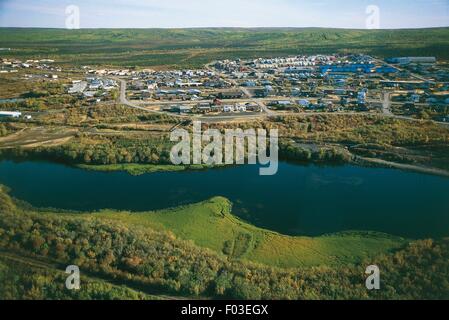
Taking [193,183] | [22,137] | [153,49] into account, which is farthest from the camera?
[153,49]

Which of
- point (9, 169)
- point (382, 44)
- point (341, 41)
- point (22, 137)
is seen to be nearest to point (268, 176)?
point (9, 169)

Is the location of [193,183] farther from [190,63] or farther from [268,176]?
[190,63]

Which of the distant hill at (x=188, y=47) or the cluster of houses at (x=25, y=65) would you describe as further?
the distant hill at (x=188, y=47)

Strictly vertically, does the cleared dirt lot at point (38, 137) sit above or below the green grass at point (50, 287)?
above

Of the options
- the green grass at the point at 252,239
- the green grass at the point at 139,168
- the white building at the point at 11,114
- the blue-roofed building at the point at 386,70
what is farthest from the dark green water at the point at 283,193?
the blue-roofed building at the point at 386,70

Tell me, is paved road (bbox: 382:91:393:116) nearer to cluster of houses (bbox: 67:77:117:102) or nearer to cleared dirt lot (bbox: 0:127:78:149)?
cleared dirt lot (bbox: 0:127:78:149)

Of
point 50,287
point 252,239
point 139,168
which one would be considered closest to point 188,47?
point 139,168

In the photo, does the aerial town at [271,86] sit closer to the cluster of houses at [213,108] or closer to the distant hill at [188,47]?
the cluster of houses at [213,108]
